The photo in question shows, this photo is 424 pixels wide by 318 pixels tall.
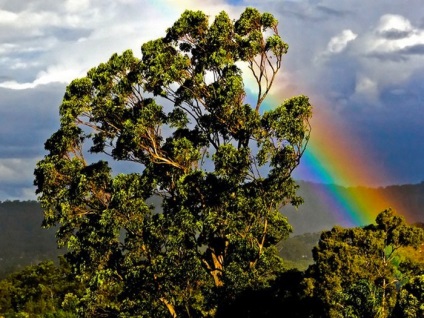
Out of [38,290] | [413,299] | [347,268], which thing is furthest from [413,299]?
[38,290]

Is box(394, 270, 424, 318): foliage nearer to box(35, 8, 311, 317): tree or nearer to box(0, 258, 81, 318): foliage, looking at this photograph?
box(35, 8, 311, 317): tree

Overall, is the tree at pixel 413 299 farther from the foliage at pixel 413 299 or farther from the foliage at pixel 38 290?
the foliage at pixel 38 290

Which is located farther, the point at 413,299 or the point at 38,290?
the point at 38,290

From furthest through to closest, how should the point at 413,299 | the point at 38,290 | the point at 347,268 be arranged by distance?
the point at 38,290 < the point at 347,268 < the point at 413,299

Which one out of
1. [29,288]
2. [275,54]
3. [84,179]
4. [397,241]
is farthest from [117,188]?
[29,288]

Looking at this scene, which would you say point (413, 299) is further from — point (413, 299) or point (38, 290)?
point (38, 290)

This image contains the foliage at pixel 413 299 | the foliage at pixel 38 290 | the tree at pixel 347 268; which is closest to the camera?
the foliage at pixel 413 299

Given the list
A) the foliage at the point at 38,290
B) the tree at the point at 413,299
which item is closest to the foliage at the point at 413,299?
the tree at the point at 413,299

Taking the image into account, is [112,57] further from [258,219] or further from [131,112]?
[258,219]

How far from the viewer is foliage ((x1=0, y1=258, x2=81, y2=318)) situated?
87.0 metres

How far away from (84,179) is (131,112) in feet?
13.7

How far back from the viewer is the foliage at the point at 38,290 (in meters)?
87.0

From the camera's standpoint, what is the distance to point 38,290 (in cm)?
9031

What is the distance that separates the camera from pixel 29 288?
9250cm
